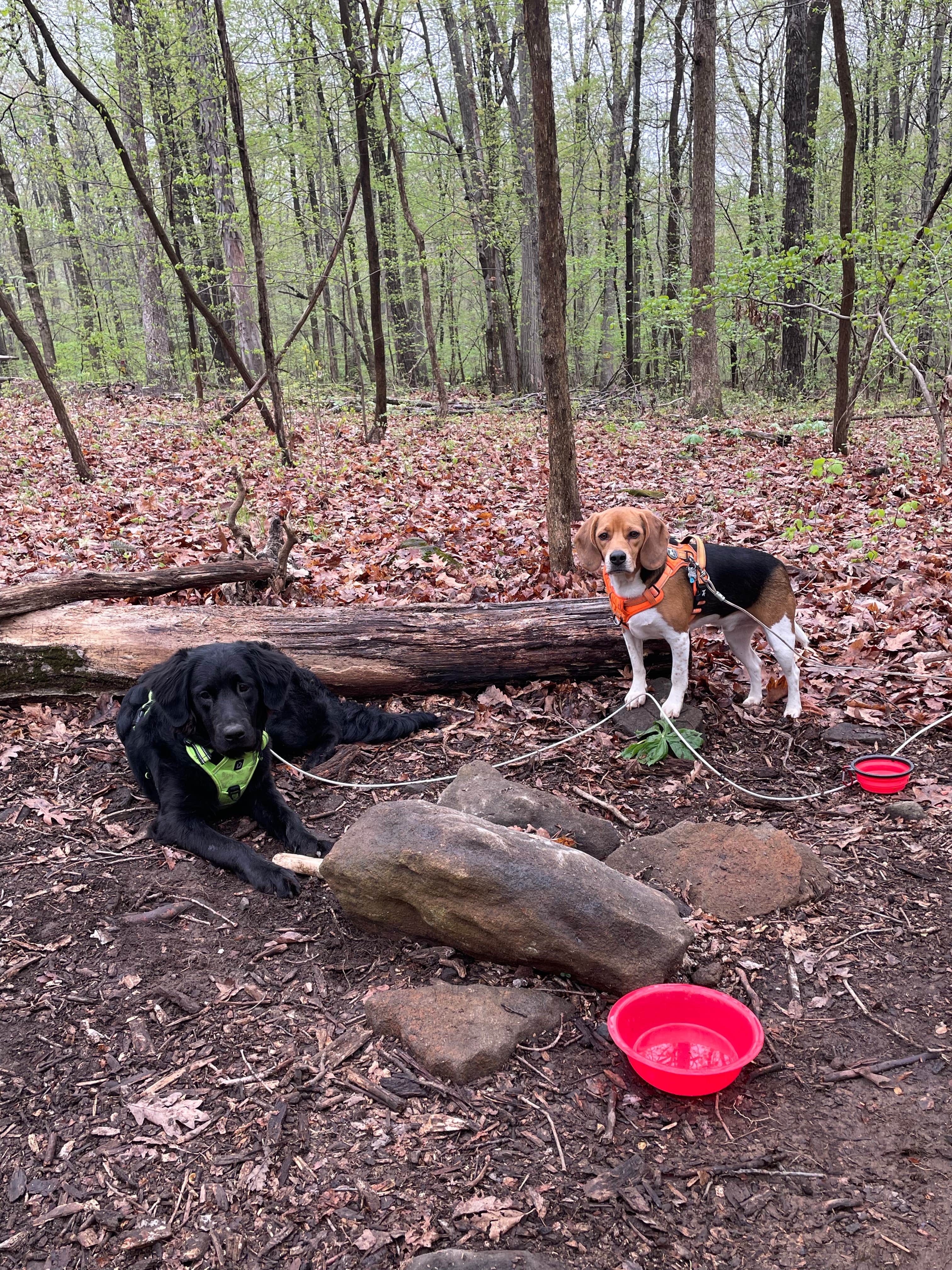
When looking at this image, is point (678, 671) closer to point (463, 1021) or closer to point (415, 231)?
point (463, 1021)

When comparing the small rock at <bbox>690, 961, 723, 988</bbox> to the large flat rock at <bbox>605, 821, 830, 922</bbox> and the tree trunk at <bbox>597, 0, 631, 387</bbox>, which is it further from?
the tree trunk at <bbox>597, 0, 631, 387</bbox>

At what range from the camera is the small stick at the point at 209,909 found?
3.28 meters

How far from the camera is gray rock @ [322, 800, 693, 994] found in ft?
9.05

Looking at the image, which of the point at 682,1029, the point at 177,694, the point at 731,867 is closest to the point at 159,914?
the point at 177,694

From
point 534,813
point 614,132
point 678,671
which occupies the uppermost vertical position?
point 614,132

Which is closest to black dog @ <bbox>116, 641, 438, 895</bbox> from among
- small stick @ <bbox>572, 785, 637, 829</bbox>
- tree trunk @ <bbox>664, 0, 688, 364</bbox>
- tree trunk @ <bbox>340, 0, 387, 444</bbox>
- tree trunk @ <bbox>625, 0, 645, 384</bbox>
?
small stick @ <bbox>572, 785, 637, 829</bbox>

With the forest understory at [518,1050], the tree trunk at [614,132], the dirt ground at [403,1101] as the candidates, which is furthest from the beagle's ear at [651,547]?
the tree trunk at [614,132]

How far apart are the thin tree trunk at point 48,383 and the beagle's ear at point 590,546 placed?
6.64 meters

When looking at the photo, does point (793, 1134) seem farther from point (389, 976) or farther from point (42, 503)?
point (42, 503)

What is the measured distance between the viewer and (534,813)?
371 centimetres

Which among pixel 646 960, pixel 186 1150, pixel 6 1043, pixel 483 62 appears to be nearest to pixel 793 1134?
pixel 646 960

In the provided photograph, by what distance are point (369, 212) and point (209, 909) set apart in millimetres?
11597

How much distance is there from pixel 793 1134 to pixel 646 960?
0.65 m

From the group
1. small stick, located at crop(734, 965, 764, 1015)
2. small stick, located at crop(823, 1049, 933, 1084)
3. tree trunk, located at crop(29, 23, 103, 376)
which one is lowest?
small stick, located at crop(734, 965, 764, 1015)
